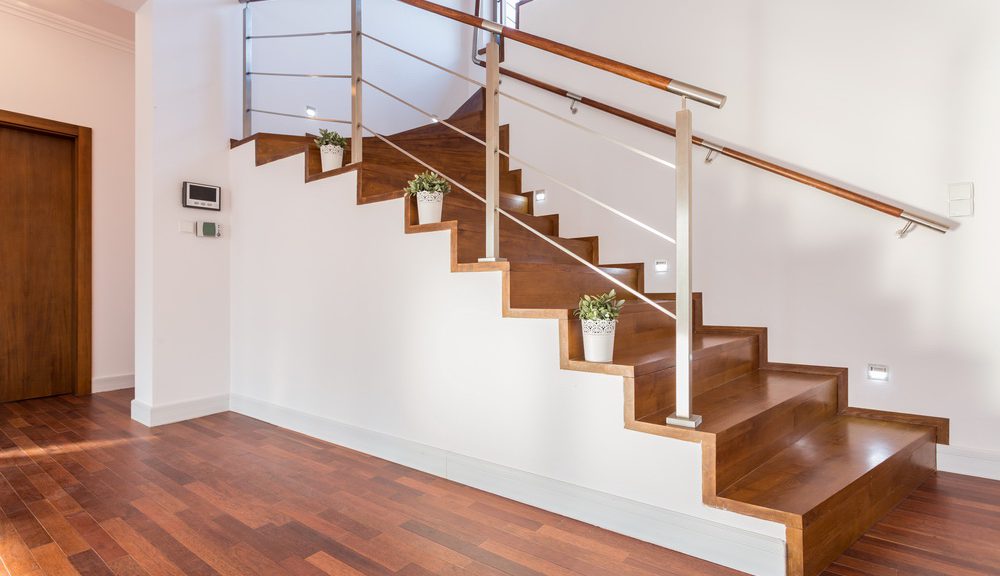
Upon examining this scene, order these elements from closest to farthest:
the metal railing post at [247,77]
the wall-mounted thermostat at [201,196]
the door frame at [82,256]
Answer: the wall-mounted thermostat at [201,196] → the metal railing post at [247,77] → the door frame at [82,256]

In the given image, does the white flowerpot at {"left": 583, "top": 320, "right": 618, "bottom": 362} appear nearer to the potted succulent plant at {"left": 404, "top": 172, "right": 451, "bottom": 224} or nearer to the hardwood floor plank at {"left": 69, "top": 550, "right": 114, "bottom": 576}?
the potted succulent plant at {"left": 404, "top": 172, "right": 451, "bottom": 224}

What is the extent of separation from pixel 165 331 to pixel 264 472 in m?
1.31

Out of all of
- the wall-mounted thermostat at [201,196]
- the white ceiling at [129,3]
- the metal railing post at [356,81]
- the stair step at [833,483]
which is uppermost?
the white ceiling at [129,3]

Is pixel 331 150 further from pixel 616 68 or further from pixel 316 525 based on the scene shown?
pixel 316 525

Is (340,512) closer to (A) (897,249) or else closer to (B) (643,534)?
(B) (643,534)

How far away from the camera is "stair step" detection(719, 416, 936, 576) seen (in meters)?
1.51

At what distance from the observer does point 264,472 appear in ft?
7.71

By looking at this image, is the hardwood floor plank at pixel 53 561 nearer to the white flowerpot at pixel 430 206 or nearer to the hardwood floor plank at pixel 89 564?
the hardwood floor plank at pixel 89 564

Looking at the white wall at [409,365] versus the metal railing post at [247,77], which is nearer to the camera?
the white wall at [409,365]

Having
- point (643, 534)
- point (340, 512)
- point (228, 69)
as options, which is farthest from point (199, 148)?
point (643, 534)

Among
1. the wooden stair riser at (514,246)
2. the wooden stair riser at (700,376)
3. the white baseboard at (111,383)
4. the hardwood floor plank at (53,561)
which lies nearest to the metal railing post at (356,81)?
the wooden stair riser at (514,246)

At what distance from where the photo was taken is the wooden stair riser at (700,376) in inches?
71.7

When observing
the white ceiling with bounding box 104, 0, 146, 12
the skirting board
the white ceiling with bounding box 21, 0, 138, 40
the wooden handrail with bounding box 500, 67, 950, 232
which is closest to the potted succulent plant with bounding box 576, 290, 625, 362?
the skirting board

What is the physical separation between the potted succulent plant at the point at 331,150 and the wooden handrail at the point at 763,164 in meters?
1.37
